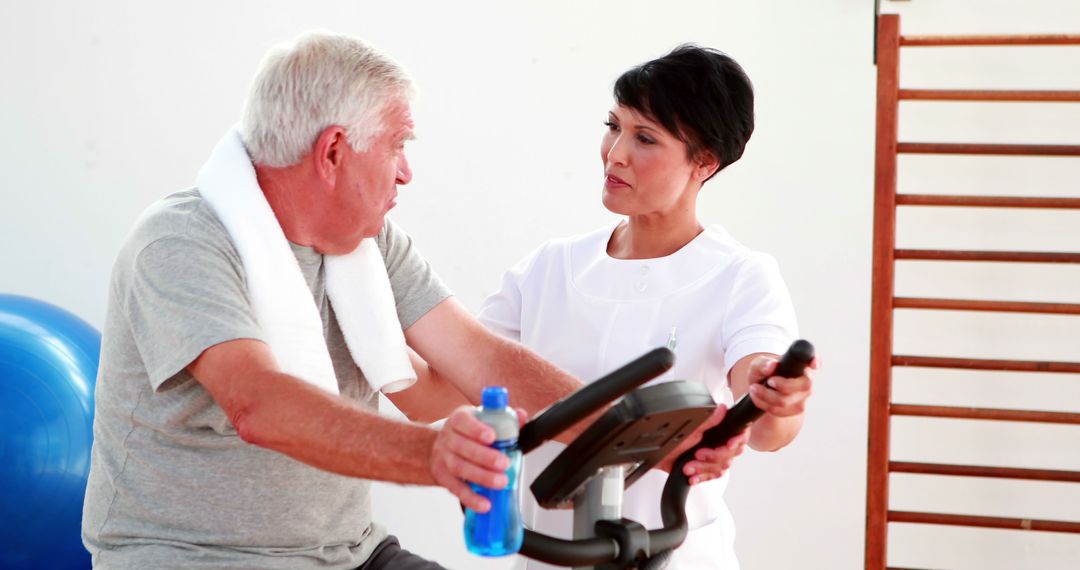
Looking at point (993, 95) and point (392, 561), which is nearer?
point (392, 561)

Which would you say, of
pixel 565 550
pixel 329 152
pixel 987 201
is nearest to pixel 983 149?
pixel 987 201

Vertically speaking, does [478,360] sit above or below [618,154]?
below

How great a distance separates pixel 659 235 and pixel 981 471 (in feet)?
4.68

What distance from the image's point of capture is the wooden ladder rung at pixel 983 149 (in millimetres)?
3031

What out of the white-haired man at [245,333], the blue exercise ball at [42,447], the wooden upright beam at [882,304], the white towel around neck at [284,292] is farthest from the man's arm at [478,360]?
the wooden upright beam at [882,304]

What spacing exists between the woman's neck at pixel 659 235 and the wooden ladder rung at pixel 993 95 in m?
1.14

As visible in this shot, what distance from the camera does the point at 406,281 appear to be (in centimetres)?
216

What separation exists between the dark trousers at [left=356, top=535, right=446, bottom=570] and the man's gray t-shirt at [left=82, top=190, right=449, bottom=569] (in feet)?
0.44

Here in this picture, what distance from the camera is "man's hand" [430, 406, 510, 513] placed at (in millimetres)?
1216

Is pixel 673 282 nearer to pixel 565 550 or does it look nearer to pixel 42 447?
pixel 565 550

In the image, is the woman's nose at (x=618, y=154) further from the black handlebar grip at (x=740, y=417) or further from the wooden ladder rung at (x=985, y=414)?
the wooden ladder rung at (x=985, y=414)

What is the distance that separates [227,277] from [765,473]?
216cm

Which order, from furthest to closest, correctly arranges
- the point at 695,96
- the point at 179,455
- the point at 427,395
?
1. the point at 427,395
2. the point at 695,96
3. the point at 179,455

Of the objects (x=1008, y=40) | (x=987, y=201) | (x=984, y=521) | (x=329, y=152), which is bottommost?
(x=984, y=521)
